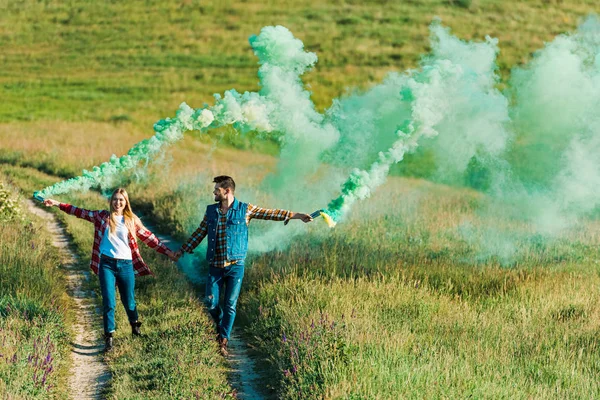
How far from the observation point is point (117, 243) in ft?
30.0

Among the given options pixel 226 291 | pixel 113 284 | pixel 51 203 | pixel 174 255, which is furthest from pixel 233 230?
pixel 51 203

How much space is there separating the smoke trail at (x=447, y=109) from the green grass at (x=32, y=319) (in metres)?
3.63

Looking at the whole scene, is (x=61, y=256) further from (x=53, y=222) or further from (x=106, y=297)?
(x=106, y=297)

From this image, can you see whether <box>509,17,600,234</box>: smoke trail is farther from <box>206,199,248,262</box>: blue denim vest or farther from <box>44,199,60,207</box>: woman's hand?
<box>44,199,60,207</box>: woman's hand

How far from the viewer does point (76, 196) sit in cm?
1839

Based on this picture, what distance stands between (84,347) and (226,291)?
177 centimetres

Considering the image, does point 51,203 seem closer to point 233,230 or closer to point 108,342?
point 108,342

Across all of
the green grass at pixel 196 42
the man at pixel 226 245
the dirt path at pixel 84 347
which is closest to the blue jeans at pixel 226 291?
the man at pixel 226 245

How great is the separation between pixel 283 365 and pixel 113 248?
251 centimetres

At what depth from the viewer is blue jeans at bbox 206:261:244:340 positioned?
9211mm

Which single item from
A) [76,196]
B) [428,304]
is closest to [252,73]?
[76,196]

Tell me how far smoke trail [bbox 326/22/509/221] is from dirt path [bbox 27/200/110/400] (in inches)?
131

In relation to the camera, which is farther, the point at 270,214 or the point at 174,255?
the point at 174,255

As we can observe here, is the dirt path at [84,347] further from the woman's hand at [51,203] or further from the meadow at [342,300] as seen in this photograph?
the woman's hand at [51,203]
